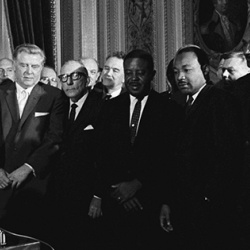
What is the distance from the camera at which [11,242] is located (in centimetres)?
328

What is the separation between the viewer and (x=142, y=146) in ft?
13.0

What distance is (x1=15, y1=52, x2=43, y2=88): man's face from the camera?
4.61 metres

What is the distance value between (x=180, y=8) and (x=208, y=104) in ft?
15.3

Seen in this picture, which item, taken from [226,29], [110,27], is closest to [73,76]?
[226,29]

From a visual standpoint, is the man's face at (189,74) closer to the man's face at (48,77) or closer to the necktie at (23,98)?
the necktie at (23,98)

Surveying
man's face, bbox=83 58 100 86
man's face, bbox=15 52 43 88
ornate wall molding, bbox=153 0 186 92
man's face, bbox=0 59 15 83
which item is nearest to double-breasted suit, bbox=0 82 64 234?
man's face, bbox=15 52 43 88

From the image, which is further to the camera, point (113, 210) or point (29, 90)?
point (29, 90)

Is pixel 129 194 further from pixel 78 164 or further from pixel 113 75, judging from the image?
pixel 113 75

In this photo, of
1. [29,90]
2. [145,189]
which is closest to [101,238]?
[145,189]

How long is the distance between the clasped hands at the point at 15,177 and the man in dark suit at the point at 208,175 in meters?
1.25

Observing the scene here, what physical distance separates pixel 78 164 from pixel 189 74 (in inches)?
50.4

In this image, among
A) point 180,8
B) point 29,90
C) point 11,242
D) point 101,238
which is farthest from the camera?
point 180,8

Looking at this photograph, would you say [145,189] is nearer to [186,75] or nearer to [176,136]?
[176,136]

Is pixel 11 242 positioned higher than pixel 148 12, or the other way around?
pixel 148 12
